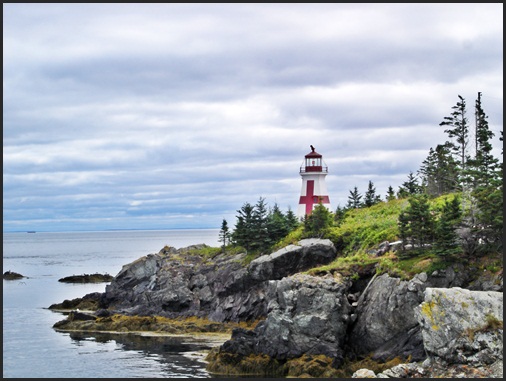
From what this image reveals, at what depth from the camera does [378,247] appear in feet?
176

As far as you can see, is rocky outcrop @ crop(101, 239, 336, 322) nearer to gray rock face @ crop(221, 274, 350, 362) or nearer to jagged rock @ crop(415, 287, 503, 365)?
gray rock face @ crop(221, 274, 350, 362)

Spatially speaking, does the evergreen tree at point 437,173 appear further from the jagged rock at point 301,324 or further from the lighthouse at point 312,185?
the jagged rock at point 301,324

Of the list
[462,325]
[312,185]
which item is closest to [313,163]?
[312,185]

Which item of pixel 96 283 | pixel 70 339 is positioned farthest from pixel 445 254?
pixel 96 283

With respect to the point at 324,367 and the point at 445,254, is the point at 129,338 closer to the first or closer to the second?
the point at 324,367

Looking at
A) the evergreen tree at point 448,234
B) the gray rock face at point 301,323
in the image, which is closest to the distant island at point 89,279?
the gray rock face at point 301,323

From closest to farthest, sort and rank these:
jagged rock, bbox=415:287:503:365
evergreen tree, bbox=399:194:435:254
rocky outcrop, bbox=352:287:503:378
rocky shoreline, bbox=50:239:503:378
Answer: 1. rocky outcrop, bbox=352:287:503:378
2. jagged rock, bbox=415:287:503:365
3. rocky shoreline, bbox=50:239:503:378
4. evergreen tree, bbox=399:194:435:254

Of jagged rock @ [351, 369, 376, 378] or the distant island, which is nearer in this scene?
jagged rock @ [351, 369, 376, 378]

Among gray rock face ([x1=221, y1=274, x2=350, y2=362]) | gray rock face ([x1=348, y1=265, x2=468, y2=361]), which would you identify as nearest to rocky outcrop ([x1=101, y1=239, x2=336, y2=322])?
gray rock face ([x1=221, y1=274, x2=350, y2=362])

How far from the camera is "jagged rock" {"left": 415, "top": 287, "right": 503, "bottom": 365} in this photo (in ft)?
126

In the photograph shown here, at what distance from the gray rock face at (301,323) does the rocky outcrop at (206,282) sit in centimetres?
1126

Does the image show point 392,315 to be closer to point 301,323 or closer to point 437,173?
point 301,323

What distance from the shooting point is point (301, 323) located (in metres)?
45.2

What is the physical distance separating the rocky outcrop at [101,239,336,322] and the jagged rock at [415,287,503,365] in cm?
1884
